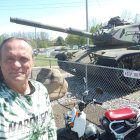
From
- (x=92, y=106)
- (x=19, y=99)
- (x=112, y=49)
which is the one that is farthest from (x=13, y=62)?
(x=112, y=49)

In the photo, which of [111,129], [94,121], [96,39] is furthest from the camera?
[96,39]

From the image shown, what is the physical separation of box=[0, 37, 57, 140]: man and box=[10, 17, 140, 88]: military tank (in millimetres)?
7002

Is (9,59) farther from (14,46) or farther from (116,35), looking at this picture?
(116,35)

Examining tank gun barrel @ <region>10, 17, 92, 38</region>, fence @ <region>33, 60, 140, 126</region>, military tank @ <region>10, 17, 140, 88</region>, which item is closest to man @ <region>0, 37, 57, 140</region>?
fence @ <region>33, 60, 140, 126</region>

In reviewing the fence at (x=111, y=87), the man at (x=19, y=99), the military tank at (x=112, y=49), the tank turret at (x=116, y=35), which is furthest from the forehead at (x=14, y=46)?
the tank turret at (x=116, y=35)

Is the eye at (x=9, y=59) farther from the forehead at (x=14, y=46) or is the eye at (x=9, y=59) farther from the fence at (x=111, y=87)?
the fence at (x=111, y=87)

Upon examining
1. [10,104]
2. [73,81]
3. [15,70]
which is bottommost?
[73,81]

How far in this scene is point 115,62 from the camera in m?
8.99

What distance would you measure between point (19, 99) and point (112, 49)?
30.1 ft

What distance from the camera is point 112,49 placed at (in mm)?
10711

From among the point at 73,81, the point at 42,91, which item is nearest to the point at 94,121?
the point at 42,91

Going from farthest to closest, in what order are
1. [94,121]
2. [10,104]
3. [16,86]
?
[94,121] < [16,86] < [10,104]

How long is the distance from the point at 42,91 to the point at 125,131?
292 cm

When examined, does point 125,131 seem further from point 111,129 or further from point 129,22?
point 129,22
